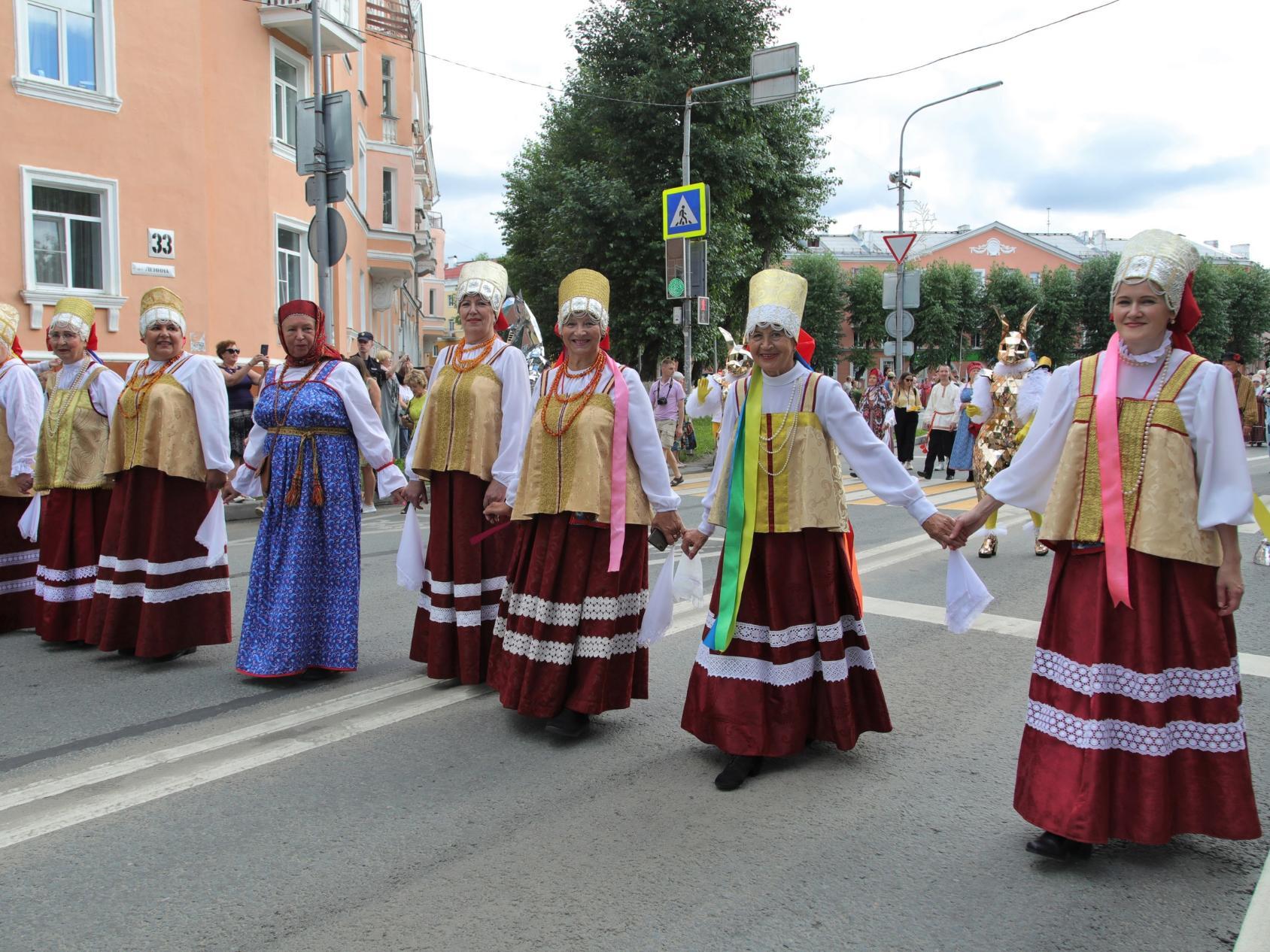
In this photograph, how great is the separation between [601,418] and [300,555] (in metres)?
1.88

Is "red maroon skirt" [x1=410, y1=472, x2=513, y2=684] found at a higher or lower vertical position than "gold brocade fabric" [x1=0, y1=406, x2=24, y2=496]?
lower

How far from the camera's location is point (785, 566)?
13.8 feet

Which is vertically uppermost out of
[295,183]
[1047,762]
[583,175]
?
[583,175]

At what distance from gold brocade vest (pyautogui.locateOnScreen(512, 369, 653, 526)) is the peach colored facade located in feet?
44.2

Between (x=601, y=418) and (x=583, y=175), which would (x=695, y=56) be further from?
(x=601, y=418)

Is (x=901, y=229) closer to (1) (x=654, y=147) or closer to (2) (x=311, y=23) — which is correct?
(1) (x=654, y=147)

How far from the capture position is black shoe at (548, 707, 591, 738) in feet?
15.2

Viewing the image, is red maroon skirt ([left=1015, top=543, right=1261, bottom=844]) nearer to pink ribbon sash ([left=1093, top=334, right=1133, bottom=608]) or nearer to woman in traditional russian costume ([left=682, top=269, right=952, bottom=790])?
pink ribbon sash ([left=1093, top=334, right=1133, bottom=608])

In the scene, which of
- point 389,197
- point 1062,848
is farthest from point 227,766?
point 389,197

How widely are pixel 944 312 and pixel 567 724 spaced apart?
60128mm

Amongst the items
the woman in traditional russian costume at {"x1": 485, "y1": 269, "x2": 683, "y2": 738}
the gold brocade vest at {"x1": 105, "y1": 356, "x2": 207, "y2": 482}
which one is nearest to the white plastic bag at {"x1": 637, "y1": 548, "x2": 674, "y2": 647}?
the woman in traditional russian costume at {"x1": 485, "y1": 269, "x2": 683, "y2": 738}

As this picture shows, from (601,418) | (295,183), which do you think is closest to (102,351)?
(295,183)

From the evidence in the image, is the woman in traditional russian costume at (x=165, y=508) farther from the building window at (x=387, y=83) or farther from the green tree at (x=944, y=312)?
the green tree at (x=944, y=312)

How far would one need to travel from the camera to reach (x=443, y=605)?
17.5 ft
